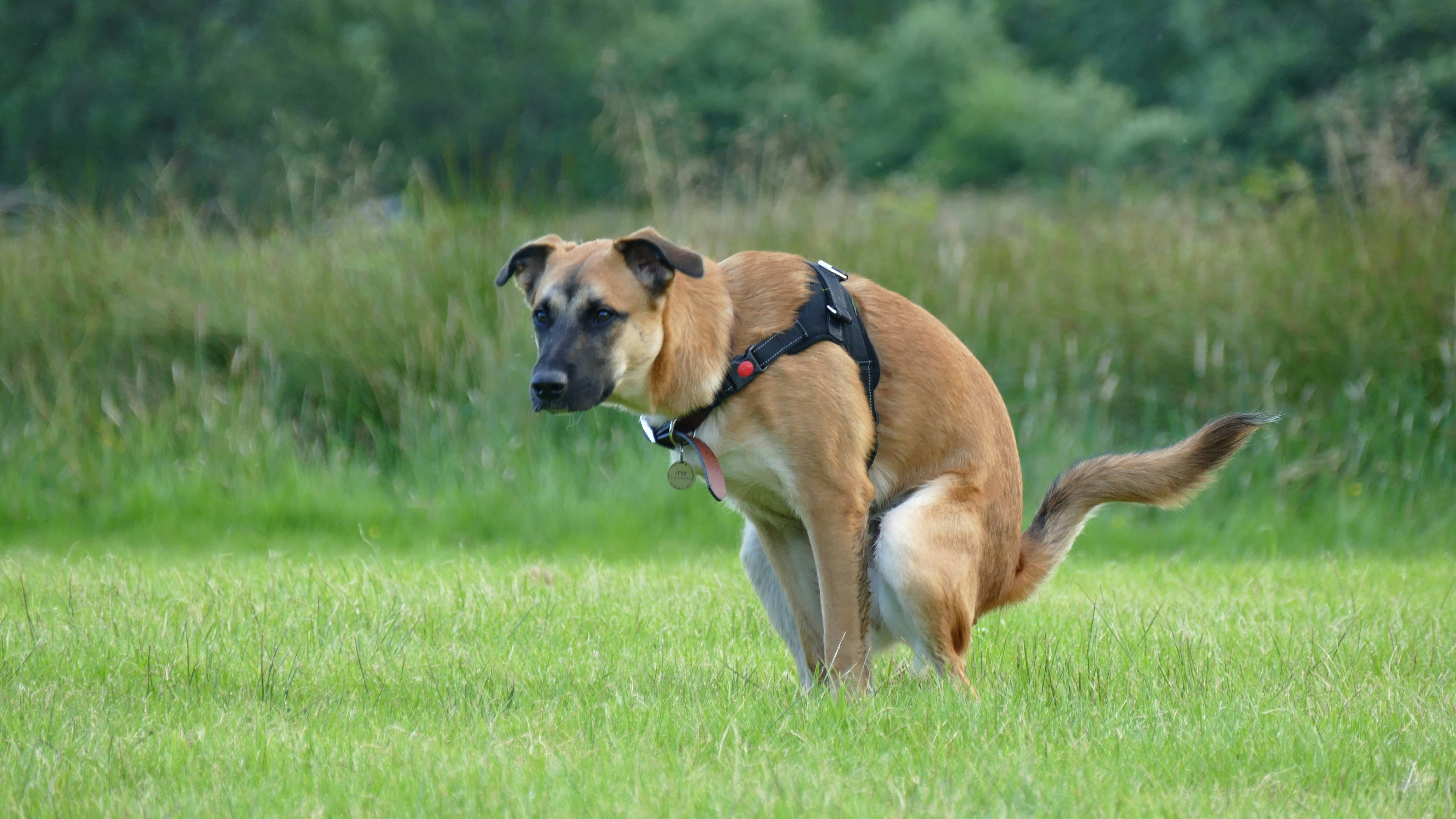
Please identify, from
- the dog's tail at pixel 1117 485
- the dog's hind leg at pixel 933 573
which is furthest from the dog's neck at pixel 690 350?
the dog's tail at pixel 1117 485

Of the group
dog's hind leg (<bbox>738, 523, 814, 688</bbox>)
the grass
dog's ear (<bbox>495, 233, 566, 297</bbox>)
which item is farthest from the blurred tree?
dog's hind leg (<bbox>738, 523, 814, 688</bbox>)

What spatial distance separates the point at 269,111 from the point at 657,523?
26314mm

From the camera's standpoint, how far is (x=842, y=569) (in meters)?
3.88

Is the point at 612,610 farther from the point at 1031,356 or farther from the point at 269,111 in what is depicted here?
the point at 269,111

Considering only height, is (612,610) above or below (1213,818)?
below

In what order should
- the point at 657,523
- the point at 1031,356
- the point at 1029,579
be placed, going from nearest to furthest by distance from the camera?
the point at 1029,579
the point at 657,523
the point at 1031,356

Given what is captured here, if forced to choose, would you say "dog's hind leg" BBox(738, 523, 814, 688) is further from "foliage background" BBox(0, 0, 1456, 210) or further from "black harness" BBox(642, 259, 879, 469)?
"foliage background" BBox(0, 0, 1456, 210)

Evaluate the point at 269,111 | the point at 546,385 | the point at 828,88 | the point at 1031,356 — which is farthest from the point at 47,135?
the point at 546,385

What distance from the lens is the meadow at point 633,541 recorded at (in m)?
3.03

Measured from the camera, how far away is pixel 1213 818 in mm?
2691

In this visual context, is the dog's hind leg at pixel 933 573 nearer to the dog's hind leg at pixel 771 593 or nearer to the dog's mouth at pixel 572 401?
the dog's hind leg at pixel 771 593

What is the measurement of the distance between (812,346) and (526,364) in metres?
4.15

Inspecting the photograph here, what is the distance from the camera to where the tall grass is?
7340mm

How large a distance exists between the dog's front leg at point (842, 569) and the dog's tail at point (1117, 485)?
0.63 meters
